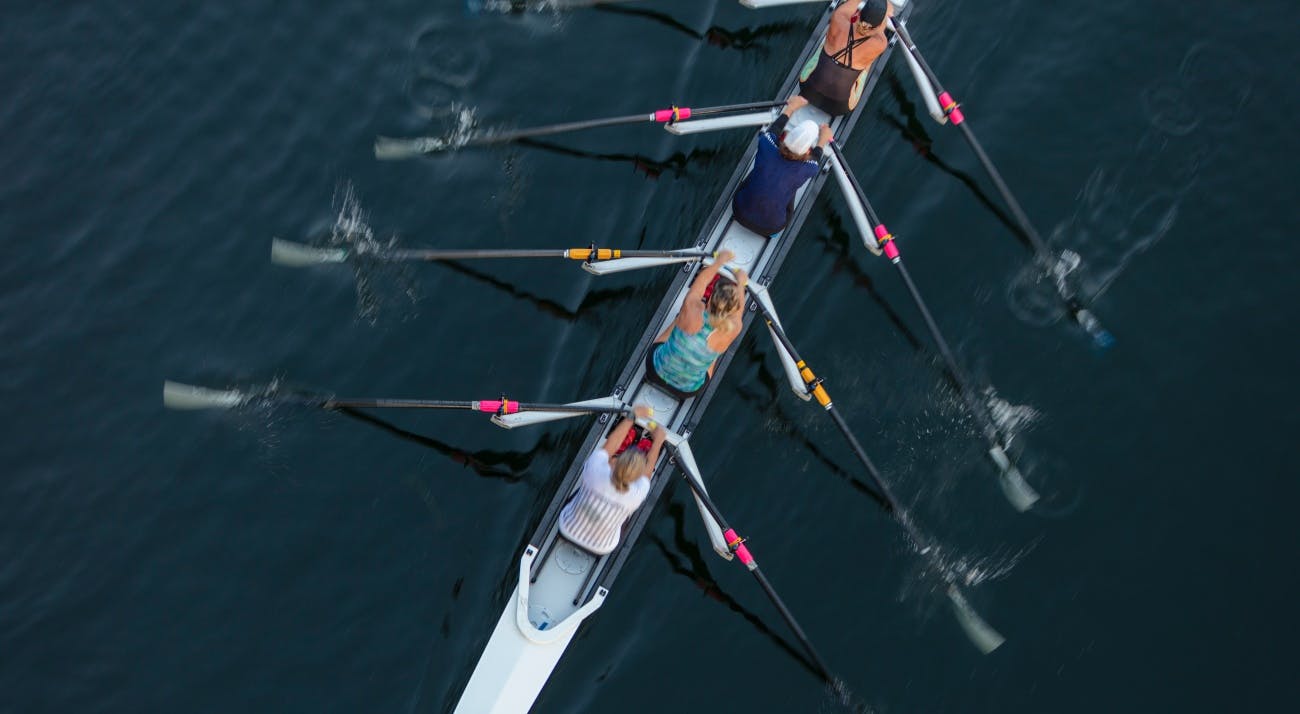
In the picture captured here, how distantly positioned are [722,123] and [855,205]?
2.15 metres

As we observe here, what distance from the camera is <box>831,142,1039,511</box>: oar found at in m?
15.0

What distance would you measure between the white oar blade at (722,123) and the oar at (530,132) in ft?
0.25

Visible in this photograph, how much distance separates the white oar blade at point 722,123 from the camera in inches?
633

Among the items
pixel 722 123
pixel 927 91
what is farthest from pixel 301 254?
pixel 927 91

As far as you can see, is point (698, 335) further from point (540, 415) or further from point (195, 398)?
point (195, 398)

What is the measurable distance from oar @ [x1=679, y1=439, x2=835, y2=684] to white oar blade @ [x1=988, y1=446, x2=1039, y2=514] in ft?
10.9

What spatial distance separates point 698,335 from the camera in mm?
13516

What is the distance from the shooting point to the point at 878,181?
Result: 1716 cm

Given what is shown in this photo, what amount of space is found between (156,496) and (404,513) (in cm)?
293

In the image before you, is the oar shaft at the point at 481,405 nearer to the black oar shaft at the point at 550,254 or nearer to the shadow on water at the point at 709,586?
the shadow on water at the point at 709,586

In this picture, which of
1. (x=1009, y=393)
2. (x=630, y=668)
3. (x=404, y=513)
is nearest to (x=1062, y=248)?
(x=1009, y=393)

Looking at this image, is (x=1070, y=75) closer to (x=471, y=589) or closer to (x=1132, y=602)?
(x=1132, y=602)

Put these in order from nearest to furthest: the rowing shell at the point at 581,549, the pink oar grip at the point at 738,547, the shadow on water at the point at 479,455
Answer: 1. the rowing shell at the point at 581,549
2. the pink oar grip at the point at 738,547
3. the shadow on water at the point at 479,455

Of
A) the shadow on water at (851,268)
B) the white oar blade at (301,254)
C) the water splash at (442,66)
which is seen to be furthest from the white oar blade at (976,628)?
the water splash at (442,66)
